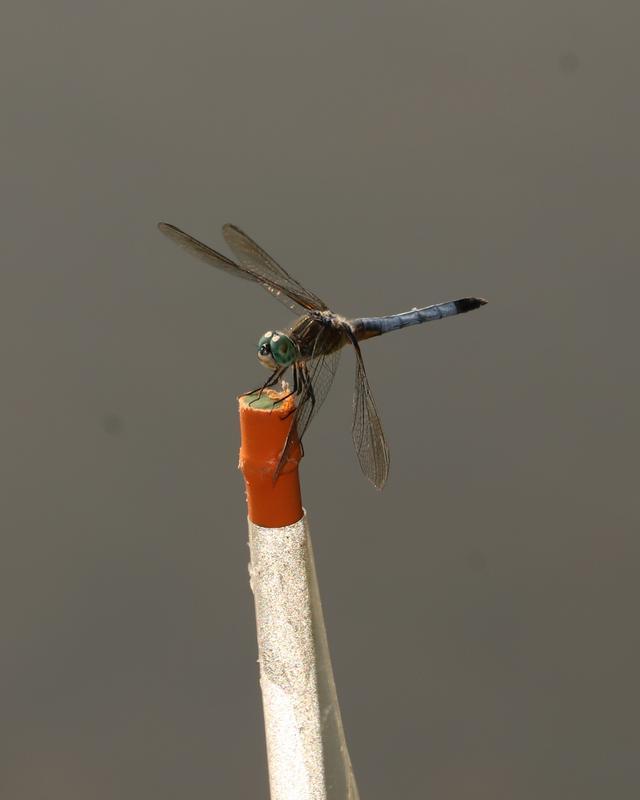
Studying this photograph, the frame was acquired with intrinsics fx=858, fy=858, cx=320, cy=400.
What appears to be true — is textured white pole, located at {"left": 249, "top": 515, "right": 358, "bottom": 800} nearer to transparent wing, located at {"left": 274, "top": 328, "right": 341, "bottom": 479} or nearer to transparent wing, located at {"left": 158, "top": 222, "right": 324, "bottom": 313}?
transparent wing, located at {"left": 274, "top": 328, "right": 341, "bottom": 479}

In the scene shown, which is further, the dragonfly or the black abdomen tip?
the black abdomen tip

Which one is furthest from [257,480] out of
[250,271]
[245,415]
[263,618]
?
[250,271]

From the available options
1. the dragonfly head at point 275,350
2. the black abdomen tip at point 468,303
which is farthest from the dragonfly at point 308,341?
the black abdomen tip at point 468,303

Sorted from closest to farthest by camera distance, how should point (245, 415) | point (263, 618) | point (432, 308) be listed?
point (245, 415) → point (263, 618) → point (432, 308)

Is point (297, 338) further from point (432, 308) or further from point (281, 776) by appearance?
point (281, 776)

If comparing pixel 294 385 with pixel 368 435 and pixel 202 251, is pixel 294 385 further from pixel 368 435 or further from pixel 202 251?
pixel 202 251

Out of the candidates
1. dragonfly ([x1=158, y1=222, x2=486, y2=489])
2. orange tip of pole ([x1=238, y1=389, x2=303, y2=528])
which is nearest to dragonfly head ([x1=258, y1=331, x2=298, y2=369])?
dragonfly ([x1=158, y1=222, x2=486, y2=489])

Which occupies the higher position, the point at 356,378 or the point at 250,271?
the point at 250,271

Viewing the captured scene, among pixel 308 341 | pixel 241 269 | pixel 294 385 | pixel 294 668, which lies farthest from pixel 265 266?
pixel 294 668
